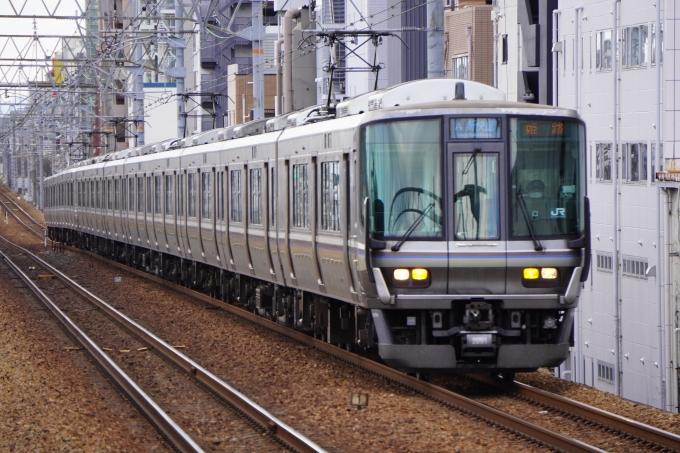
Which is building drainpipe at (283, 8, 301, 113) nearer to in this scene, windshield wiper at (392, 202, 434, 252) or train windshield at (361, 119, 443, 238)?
train windshield at (361, 119, 443, 238)

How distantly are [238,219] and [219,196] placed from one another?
176 cm

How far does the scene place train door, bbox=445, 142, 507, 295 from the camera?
36.2ft

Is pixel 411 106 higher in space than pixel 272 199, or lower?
higher

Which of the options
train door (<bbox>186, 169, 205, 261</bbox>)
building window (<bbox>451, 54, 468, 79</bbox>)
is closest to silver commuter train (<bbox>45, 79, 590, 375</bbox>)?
train door (<bbox>186, 169, 205, 261</bbox>)

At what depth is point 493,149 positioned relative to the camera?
11.1 meters

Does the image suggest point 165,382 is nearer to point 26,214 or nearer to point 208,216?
point 208,216

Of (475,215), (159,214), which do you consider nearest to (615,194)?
(159,214)

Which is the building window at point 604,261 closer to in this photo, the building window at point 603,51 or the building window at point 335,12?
the building window at point 603,51

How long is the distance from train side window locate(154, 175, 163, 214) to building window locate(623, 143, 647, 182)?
9876mm

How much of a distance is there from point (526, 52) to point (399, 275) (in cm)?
1727

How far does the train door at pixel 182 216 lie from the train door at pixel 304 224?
876 centimetres

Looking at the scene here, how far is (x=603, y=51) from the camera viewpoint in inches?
912

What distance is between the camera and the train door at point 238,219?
18.2m

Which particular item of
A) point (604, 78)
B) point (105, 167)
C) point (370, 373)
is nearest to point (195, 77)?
point (105, 167)
